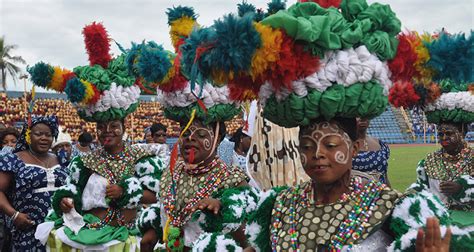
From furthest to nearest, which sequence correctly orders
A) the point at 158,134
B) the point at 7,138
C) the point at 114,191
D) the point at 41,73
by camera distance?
the point at 158,134 → the point at 7,138 → the point at 114,191 → the point at 41,73

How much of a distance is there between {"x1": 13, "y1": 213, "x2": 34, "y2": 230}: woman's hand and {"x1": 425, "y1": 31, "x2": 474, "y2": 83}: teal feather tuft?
4574 millimetres

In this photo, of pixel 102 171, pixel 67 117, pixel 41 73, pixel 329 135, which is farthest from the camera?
pixel 67 117

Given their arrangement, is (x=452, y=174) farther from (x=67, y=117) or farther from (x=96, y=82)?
(x=67, y=117)

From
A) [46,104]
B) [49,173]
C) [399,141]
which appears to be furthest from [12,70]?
[49,173]

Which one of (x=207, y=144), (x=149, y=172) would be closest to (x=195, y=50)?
(x=207, y=144)

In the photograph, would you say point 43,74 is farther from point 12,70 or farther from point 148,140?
point 12,70

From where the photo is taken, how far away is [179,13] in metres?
4.10

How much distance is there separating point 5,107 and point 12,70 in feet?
67.5

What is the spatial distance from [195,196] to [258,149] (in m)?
1.20

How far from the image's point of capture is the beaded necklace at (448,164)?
6.05 meters

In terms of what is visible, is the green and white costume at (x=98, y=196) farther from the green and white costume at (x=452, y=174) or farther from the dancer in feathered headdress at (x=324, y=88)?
the dancer in feathered headdress at (x=324, y=88)

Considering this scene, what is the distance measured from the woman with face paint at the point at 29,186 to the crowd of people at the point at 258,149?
1 centimetres

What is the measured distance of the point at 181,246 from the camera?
4094 mm

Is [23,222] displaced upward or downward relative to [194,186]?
downward
